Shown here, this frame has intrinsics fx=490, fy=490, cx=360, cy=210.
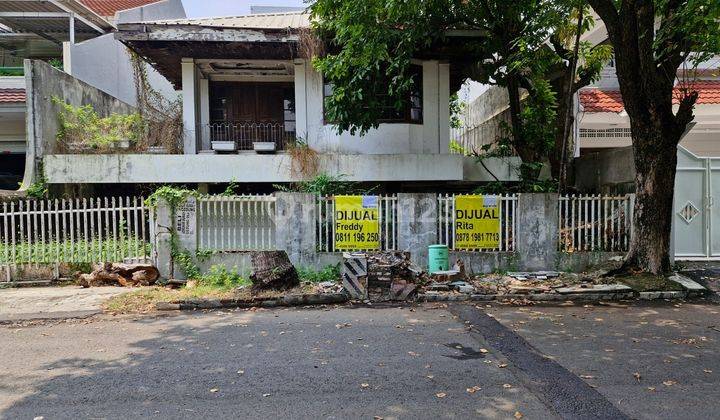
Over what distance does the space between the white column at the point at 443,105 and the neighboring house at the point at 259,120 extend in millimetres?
25

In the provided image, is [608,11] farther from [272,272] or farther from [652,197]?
[272,272]

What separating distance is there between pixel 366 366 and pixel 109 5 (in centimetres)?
2131

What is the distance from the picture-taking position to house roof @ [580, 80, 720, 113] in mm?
12508

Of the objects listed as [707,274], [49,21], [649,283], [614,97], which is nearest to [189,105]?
[49,21]

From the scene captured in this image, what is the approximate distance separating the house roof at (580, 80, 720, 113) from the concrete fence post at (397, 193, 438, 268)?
19.4ft

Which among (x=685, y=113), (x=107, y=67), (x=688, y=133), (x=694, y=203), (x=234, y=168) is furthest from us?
(x=107, y=67)

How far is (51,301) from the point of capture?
768 cm

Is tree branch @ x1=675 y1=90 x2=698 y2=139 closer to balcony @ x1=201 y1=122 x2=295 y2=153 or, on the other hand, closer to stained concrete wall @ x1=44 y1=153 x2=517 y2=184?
stained concrete wall @ x1=44 y1=153 x2=517 y2=184

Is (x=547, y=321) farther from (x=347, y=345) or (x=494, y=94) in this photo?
(x=494, y=94)

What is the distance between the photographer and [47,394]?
392cm

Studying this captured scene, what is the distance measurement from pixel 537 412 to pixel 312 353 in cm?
225

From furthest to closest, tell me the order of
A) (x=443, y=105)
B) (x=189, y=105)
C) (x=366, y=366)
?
(x=443, y=105)
(x=189, y=105)
(x=366, y=366)

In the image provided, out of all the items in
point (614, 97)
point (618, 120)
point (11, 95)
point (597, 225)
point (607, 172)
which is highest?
point (11, 95)

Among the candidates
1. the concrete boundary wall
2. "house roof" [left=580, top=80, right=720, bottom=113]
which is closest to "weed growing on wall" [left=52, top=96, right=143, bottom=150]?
the concrete boundary wall
